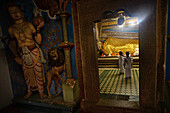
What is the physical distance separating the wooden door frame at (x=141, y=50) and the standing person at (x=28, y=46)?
113 cm

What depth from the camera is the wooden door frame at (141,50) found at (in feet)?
6.37

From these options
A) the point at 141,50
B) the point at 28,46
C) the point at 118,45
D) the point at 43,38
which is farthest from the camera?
the point at 118,45

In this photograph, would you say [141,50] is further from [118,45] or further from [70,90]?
[118,45]

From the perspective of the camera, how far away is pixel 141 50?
2.10 meters

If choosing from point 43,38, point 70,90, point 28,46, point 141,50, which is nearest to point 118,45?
point 141,50

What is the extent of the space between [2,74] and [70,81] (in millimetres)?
2150

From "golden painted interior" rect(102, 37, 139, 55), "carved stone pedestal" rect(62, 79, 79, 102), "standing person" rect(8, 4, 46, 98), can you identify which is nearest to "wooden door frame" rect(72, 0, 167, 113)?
"carved stone pedestal" rect(62, 79, 79, 102)

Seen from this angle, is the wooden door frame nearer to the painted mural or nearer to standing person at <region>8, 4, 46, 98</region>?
the painted mural

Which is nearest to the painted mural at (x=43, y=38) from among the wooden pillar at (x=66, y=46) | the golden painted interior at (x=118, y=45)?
the wooden pillar at (x=66, y=46)

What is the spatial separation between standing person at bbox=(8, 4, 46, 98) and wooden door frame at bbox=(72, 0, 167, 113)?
3.70ft

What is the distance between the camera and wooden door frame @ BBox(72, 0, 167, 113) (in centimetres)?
194

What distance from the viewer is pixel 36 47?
285 cm

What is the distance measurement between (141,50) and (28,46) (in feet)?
9.31

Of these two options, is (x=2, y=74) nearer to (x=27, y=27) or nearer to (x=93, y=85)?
(x=27, y=27)
